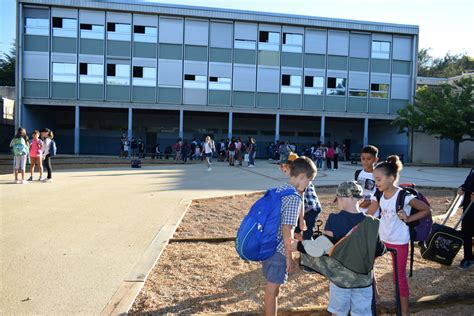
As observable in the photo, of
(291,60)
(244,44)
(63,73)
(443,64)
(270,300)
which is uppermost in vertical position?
(443,64)

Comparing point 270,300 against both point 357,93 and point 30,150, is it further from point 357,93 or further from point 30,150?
point 357,93

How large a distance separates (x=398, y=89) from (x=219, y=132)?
1520 centimetres

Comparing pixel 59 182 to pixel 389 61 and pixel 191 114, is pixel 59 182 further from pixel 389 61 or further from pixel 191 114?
pixel 389 61

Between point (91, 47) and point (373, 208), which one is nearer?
point (373, 208)

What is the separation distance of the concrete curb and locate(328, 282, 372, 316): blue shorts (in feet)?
6.16

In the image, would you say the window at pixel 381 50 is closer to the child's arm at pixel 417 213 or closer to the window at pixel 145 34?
the window at pixel 145 34

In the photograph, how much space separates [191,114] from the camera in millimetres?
34594

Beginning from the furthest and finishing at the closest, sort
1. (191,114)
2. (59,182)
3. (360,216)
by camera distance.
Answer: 1. (191,114)
2. (59,182)
3. (360,216)

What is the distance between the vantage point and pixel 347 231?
3297 mm

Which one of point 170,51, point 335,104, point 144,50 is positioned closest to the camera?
point 144,50

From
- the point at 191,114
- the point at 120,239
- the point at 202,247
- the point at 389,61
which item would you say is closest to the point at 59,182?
the point at 120,239

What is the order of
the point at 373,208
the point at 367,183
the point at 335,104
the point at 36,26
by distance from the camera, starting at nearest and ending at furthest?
the point at 373,208 < the point at 367,183 < the point at 36,26 < the point at 335,104

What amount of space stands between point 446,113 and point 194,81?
17.7 metres

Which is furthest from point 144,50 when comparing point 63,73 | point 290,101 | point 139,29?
point 290,101
